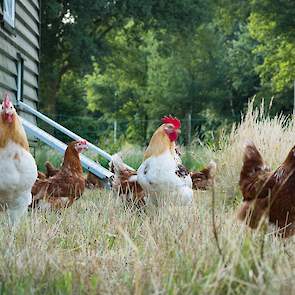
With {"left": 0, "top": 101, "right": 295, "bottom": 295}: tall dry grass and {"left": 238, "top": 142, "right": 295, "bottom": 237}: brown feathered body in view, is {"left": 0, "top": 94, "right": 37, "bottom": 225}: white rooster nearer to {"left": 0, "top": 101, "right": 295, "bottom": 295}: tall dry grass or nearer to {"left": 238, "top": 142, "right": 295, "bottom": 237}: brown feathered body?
{"left": 0, "top": 101, "right": 295, "bottom": 295}: tall dry grass

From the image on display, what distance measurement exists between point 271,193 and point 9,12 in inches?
236

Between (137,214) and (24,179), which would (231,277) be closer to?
(24,179)

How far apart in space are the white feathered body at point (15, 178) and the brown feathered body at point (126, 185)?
1550mm

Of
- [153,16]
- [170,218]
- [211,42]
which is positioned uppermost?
[211,42]

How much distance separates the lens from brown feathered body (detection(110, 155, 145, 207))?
236 inches

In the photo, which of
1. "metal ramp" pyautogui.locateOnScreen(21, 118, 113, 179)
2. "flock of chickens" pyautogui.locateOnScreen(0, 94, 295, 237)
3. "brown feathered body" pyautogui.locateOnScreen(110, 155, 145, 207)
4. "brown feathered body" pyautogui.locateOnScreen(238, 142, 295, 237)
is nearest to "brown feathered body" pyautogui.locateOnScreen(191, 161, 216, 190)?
"flock of chickens" pyautogui.locateOnScreen(0, 94, 295, 237)

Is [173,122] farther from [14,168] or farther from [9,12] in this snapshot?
[9,12]

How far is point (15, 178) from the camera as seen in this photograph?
4.38 meters

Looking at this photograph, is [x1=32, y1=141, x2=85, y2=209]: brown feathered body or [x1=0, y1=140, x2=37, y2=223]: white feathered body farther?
[x1=32, y1=141, x2=85, y2=209]: brown feathered body

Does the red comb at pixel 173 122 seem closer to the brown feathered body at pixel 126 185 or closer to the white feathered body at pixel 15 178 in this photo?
the brown feathered body at pixel 126 185

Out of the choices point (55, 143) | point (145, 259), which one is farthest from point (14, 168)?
point (55, 143)

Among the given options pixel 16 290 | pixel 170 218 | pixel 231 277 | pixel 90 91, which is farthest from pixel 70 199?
pixel 90 91

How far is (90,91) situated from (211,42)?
416 inches

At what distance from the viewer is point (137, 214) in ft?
18.0
